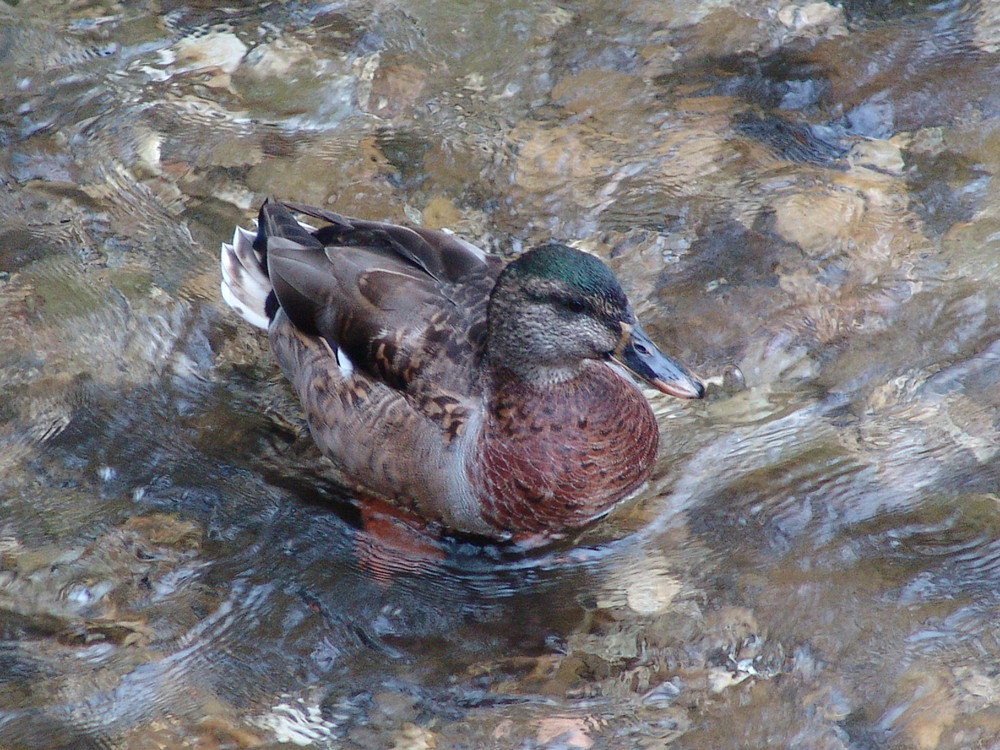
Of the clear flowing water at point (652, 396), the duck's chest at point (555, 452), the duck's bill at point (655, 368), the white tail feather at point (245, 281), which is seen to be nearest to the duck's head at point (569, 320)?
the duck's bill at point (655, 368)

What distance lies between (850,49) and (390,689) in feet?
13.8

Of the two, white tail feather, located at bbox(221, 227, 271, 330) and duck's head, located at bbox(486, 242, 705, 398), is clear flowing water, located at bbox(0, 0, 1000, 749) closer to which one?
white tail feather, located at bbox(221, 227, 271, 330)

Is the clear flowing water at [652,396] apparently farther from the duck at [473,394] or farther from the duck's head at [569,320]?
the duck's head at [569,320]

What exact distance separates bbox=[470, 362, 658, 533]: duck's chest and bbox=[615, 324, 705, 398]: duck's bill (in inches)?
13.9

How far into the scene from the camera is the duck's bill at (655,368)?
393cm

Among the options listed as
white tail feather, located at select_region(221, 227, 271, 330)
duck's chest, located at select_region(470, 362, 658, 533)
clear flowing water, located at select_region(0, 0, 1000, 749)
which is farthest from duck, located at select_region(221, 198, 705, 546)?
white tail feather, located at select_region(221, 227, 271, 330)

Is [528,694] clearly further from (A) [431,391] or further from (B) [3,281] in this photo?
(B) [3,281]

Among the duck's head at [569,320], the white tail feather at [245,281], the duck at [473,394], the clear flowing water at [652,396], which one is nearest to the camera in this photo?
the clear flowing water at [652,396]

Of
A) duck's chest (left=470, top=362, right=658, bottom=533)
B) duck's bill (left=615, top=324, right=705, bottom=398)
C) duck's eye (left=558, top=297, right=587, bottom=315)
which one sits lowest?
duck's chest (left=470, top=362, right=658, bottom=533)

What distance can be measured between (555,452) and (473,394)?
40 cm

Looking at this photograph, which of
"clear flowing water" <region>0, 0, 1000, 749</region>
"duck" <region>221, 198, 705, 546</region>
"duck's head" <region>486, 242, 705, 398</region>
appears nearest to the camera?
"clear flowing water" <region>0, 0, 1000, 749</region>

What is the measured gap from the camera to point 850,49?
19.0 feet

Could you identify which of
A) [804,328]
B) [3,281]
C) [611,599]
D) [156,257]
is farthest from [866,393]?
[3,281]

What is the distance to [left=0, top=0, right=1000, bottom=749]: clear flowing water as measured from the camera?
3.68 meters
